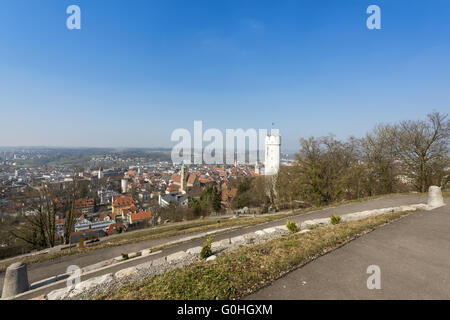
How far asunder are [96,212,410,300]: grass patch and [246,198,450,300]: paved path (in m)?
0.23

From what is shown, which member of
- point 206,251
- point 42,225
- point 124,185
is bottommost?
point 124,185

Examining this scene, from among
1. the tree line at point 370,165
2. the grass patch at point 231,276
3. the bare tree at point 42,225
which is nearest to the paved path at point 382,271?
the grass patch at point 231,276

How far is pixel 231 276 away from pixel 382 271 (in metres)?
3.05

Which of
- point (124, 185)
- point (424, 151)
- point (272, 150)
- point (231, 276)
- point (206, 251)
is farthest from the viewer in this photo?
point (124, 185)

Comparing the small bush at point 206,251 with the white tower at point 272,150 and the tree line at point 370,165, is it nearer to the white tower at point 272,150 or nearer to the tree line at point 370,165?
the tree line at point 370,165

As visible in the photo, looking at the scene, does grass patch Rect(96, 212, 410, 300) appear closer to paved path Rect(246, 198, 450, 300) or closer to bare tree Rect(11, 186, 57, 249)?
paved path Rect(246, 198, 450, 300)

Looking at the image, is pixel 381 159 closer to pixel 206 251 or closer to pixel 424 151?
pixel 424 151

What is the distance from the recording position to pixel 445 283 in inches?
132

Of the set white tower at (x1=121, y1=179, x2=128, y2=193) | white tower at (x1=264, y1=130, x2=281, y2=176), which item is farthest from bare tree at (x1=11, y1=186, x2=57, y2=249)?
white tower at (x1=121, y1=179, x2=128, y2=193)

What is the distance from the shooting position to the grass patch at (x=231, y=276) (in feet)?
10.7

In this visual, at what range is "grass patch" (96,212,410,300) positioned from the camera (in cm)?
327

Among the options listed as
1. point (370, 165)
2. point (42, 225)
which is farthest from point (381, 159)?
point (42, 225)

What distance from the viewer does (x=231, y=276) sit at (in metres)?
3.71
